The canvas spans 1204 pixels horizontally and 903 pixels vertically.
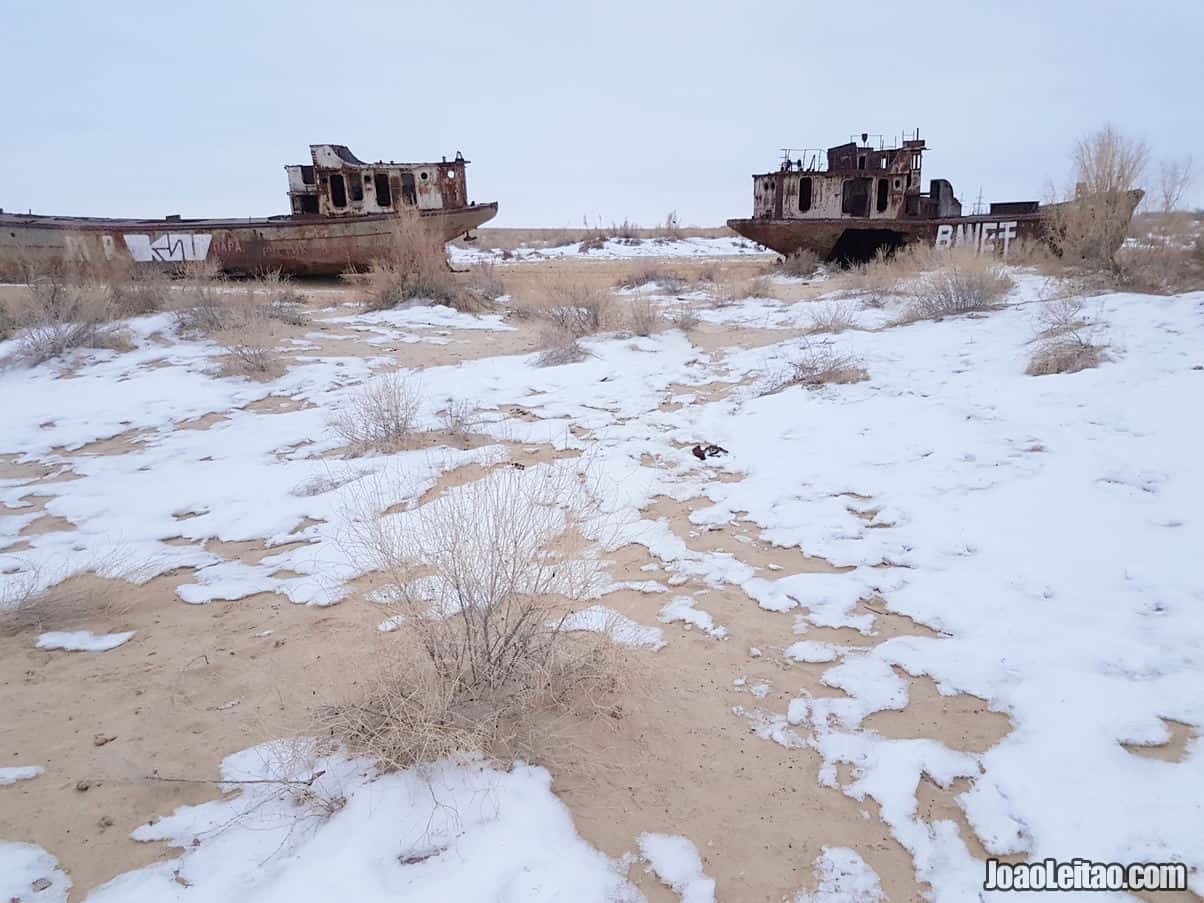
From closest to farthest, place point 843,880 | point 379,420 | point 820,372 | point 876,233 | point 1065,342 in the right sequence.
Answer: point 843,880, point 379,420, point 1065,342, point 820,372, point 876,233

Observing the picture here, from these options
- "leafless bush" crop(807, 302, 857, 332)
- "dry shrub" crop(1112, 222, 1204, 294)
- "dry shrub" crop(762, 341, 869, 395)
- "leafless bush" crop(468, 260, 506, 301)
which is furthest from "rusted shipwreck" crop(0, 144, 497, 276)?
"dry shrub" crop(1112, 222, 1204, 294)

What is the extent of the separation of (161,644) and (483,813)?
192 cm

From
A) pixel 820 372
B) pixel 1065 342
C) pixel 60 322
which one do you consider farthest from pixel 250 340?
pixel 1065 342

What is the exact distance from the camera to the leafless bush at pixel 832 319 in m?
8.70

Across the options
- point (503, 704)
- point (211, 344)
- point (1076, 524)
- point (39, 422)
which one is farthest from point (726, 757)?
point (211, 344)

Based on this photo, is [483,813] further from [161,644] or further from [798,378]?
[798,378]

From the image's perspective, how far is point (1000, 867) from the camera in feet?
6.17

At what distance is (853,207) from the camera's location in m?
16.8

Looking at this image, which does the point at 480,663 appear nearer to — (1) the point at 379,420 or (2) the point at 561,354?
A: (1) the point at 379,420

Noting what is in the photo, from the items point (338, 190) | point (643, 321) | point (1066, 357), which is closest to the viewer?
point (1066, 357)

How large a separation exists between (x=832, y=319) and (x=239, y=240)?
1318 cm

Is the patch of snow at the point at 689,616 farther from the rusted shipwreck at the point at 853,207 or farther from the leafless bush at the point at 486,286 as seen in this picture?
the rusted shipwreck at the point at 853,207

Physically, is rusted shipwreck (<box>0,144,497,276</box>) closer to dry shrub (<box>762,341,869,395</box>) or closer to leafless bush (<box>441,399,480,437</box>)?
leafless bush (<box>441,399,480,437</box>)

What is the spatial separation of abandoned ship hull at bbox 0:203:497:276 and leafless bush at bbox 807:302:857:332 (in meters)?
8.70
